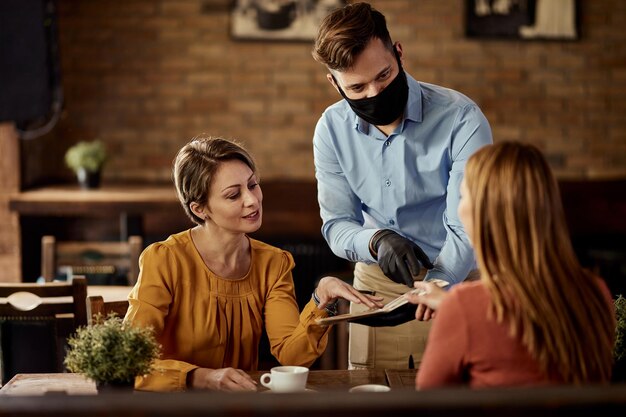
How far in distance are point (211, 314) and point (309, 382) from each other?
0.37 metres

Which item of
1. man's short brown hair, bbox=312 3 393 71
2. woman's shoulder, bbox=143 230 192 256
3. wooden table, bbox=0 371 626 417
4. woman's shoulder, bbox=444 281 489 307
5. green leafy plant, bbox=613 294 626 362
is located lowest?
green leafy plant, bbox=613 294 626 362

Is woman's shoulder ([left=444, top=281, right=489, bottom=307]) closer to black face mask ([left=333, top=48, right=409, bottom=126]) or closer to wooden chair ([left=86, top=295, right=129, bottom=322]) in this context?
black face mask ([left=333, top=48, right=409, bottom=126])

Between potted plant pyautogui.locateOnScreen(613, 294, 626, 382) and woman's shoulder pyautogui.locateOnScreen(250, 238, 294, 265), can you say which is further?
woman's shoulder pyautogui.locateOnScreen(250, 238, 294, 265)

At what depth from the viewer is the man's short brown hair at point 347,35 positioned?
2301 mm

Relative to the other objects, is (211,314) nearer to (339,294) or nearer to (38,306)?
(339,294)

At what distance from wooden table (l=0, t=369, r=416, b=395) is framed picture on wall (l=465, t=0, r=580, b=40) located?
390cm

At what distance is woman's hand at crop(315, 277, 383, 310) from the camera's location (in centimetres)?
228

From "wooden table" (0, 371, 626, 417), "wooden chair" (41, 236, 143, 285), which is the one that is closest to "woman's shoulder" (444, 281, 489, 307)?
"wooden table" (0, 371, 626, 417)

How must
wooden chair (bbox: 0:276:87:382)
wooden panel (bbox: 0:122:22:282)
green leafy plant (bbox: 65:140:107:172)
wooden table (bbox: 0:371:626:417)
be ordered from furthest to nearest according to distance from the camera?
green leafy plant (bbox: 65:140:107:172) < wooden panel (bbox: 0:122:22:282) < wooden chair (bbox: 0:276:87:382) < wooden table (bbox: 0:371:626:417)

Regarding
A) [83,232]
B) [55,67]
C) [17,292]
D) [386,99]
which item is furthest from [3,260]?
[386,99]

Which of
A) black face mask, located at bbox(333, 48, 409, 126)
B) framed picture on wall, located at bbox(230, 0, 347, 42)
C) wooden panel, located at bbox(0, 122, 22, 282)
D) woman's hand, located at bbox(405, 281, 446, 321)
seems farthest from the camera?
framed picture on wall, located at bbox(230, 0, 347, 42)

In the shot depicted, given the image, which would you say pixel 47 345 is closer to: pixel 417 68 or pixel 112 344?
pixel 112 344

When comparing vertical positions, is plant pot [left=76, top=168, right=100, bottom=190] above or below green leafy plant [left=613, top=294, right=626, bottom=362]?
above

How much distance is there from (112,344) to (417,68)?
13.8 ft
